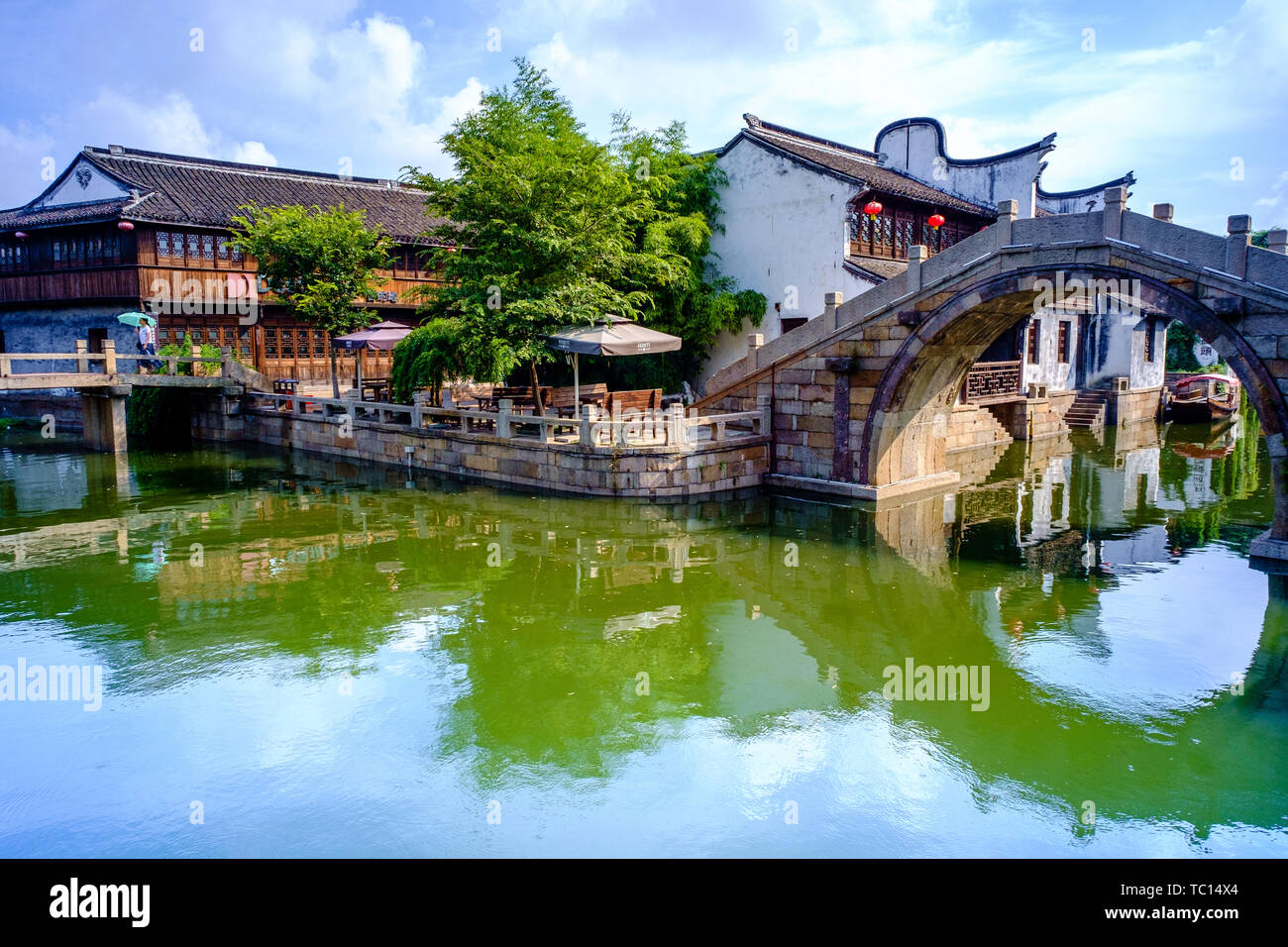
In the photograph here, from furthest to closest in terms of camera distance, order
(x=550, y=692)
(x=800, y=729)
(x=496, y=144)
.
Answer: (x=496, y=144) < (x=550, y=692) < (x=800, y=729)

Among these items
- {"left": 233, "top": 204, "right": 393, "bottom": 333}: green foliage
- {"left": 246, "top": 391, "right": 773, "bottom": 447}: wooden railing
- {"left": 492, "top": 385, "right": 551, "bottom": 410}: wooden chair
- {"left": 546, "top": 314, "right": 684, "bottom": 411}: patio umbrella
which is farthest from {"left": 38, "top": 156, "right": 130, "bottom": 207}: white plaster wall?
{"left": 546, "top": 314, "right": 684, "bottom": 411}: patio umbrella

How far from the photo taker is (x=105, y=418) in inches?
912

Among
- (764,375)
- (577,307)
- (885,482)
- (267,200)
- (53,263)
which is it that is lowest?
(885,482)

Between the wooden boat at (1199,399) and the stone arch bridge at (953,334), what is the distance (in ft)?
56.4

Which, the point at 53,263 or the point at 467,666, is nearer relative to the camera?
the point at 467,666

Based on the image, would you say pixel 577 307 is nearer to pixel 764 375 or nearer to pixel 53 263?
pixel 764 375

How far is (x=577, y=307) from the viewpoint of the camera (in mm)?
18062

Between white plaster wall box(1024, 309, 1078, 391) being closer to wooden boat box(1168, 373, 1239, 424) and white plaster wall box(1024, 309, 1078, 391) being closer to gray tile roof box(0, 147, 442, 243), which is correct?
wooden boat box(1168, 373, 1239, 424)

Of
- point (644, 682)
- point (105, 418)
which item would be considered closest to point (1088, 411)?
point (644, 682)

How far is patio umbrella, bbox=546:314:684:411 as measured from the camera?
16781 millimetres

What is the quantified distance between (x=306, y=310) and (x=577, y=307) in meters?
8.90

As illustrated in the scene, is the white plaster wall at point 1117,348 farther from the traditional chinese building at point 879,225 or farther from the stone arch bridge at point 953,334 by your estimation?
the stone arch bridge at point 953,334

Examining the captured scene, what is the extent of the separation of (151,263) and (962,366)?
71.9 ft
